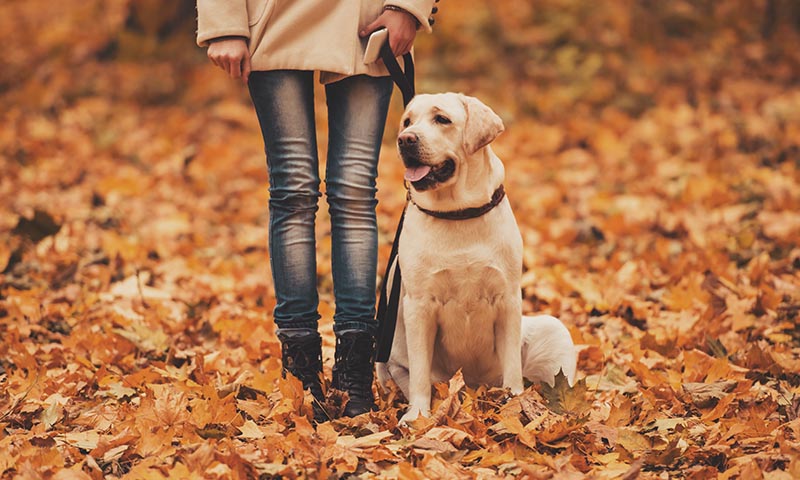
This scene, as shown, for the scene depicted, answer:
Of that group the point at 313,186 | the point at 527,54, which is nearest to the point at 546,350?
the point at 313,186

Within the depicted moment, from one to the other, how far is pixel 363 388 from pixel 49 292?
2.45 meters

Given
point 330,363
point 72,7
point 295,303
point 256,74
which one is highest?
point 72,7

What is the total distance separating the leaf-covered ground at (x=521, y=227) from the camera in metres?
2.97

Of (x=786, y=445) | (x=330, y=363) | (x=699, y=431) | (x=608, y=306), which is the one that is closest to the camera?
(x=786, y=445)

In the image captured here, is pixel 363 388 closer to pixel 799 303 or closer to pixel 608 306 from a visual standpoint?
pixel 608 306

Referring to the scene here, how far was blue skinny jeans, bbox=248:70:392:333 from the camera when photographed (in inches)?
132

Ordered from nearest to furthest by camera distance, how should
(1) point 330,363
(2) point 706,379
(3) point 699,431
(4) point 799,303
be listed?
1. (3) point 699,431
2. (2) point 706,379
3. (1) point 330,363
4. (4) point 799,303

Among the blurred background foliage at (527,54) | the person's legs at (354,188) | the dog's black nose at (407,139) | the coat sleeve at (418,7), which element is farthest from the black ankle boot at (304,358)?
the blurred background foliage at (527,54)

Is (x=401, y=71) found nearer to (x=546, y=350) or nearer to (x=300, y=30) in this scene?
(x=300, y=30)

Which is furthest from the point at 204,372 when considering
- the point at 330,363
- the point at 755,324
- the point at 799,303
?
the point at 799,303

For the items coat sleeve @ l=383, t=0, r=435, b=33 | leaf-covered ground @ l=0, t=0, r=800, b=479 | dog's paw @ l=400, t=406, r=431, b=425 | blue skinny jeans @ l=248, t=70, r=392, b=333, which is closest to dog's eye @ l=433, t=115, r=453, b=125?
blue skinny jeans @ l=248, t=70, r=392, b=333

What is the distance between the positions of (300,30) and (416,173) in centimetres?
69

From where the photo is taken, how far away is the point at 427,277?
133 inches

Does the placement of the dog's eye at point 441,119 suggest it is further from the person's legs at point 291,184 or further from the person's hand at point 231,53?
the person's hand at point 231,53
